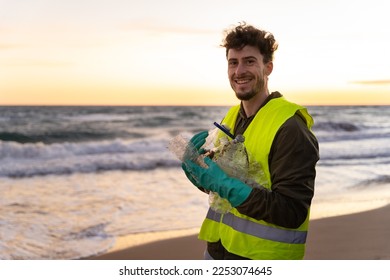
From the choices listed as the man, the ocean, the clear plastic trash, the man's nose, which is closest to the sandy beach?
the ocean

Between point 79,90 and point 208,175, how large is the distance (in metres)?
8.50

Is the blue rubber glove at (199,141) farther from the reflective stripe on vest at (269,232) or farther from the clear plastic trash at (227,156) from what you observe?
the reflective stripe on vest at (269,232)

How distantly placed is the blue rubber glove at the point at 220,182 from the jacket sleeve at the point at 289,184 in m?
0.02

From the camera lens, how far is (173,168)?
23.9 ft

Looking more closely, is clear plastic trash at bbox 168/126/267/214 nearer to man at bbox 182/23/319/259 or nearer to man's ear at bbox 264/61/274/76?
man at bbox 182/23/319/259

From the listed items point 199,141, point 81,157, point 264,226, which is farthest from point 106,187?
point 264,226

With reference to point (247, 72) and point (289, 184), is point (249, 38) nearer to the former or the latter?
point (247, 72)

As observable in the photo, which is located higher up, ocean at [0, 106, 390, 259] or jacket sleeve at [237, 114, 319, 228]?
jacket sleeve at [237, 114, 319, 228]

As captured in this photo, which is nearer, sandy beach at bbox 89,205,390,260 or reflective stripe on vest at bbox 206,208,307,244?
reflective stripe on vest at bbox 206,208,307,244

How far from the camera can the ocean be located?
4070 millimetres

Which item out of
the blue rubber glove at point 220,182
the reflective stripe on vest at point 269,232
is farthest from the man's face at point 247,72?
the reflective stripe on vest at point 269,232

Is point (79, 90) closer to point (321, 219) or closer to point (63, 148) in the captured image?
point (63, 148)

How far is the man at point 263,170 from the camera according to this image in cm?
143

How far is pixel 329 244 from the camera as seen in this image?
385 centimetres
